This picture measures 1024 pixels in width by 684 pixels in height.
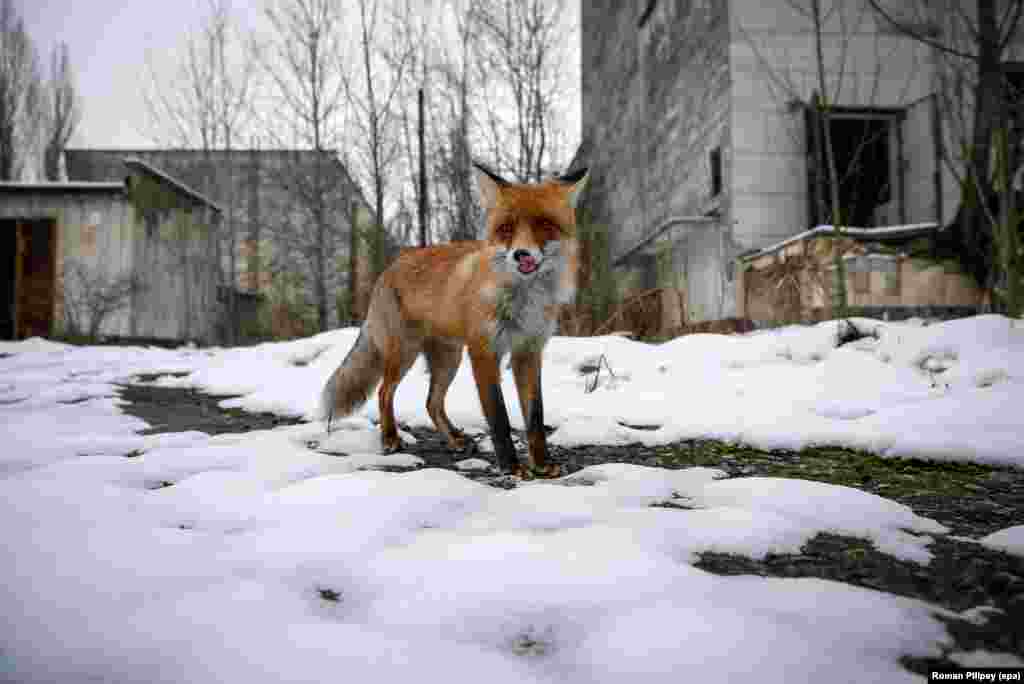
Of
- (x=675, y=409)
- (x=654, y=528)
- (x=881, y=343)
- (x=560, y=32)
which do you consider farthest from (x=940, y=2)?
(x=654, y=528)

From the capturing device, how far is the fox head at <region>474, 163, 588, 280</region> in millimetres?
2098

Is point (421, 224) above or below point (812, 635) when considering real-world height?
above

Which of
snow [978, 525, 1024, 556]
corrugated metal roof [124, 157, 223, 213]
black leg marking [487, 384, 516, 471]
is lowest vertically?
snow [978, 525, 1024, 556]

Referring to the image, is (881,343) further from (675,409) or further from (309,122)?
Answer: (309,122)

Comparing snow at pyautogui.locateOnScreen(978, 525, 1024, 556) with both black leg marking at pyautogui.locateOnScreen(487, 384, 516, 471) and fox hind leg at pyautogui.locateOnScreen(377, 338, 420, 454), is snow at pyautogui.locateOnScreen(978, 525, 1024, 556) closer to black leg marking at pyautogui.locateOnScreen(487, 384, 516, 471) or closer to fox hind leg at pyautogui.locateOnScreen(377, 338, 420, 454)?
black leg marking at pyautogui.locateOnScreen(487, 384, 516, 471)

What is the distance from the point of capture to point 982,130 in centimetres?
634

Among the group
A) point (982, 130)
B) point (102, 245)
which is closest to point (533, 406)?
point (982, 130)

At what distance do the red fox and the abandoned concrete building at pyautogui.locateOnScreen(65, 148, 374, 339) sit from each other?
7.26 meters

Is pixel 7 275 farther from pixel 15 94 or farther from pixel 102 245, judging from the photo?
pixel 15 94

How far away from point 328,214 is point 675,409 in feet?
37.6

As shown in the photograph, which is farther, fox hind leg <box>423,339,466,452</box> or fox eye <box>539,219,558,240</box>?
fox hind leg <box>423,339,466,452</box>

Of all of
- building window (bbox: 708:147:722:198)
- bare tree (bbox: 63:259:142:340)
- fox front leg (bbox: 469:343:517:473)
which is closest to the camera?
fox front leg (bbox: 469:343:517:473)

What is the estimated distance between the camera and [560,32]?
31.6 feet

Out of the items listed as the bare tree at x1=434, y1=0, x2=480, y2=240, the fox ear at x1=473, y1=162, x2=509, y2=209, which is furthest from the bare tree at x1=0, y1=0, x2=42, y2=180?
the fox ear at x1=473, y1=162, x2=509, y2=209
